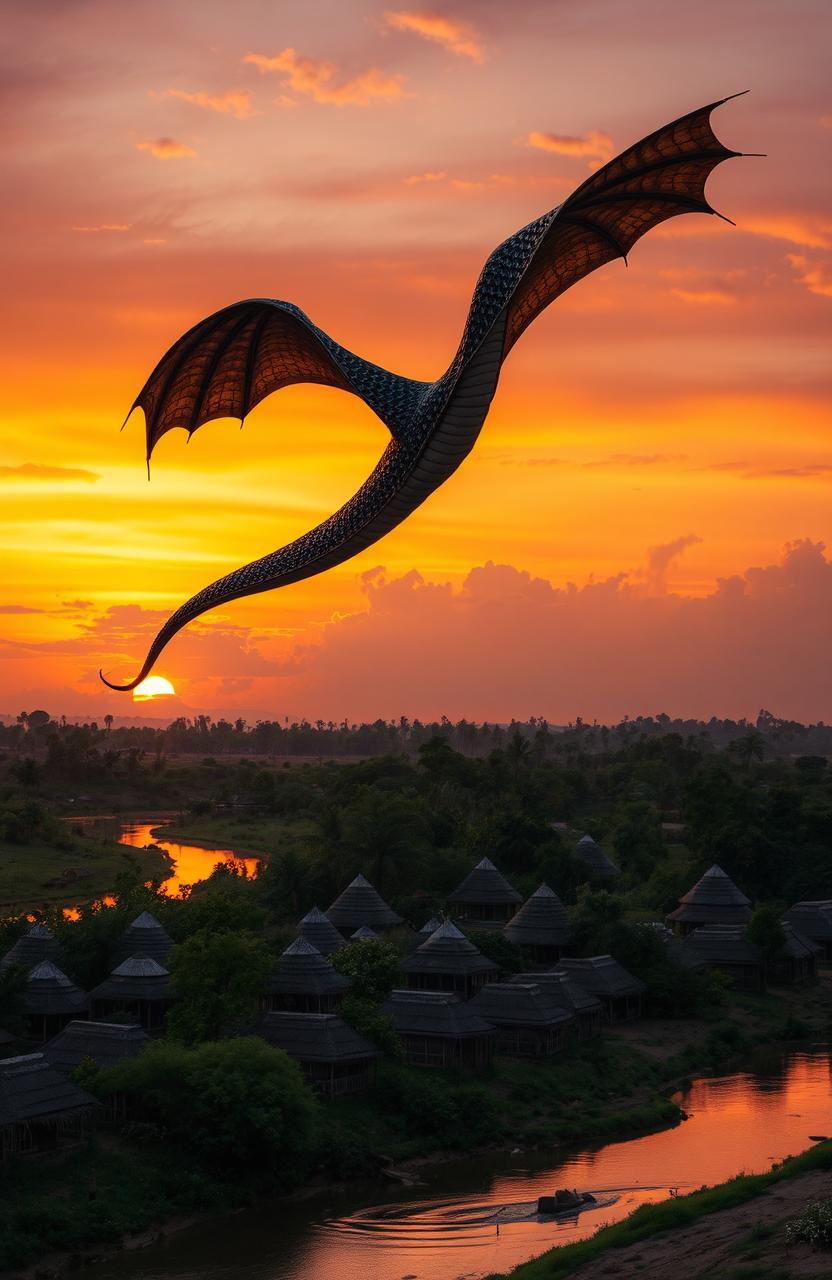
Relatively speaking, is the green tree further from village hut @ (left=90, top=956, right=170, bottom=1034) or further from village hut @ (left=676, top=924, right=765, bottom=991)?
village hut @ (left=676, top=924, right=765, bottom=991)

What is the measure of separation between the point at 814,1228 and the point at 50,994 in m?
15.8

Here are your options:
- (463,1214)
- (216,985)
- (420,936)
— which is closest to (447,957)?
(420,936)

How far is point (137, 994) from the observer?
28.3 m

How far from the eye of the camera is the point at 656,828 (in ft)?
186

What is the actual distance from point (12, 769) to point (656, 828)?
39.1 metres

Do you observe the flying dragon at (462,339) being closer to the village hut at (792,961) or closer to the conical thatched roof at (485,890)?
the conical thatched roof at (485,890)

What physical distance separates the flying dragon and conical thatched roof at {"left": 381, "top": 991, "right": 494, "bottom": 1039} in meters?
17.9

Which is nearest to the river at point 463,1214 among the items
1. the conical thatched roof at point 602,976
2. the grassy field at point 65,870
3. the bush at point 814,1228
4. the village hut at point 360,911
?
the bush at point 814,1228

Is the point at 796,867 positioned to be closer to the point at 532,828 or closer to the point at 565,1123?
the point at 532,828

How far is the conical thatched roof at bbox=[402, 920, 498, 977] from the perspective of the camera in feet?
108

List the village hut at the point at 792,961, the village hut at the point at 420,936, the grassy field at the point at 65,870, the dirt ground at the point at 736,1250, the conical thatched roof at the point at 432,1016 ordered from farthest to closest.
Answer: the grassy field at the point at 65,870 < the village hut at the point at 792,961 < the village hut at the point at 420,936 < the conical thatched roof at the point at 432,1016 < the dirt ground at the point at 736,1250

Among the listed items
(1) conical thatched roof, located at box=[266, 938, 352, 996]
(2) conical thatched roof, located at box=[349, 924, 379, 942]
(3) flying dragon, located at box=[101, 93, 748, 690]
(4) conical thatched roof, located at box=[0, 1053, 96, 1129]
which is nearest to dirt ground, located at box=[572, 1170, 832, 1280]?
(4) conical thatched roof, located at box=[0, 1053, 96, 1129]

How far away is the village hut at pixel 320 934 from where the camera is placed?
3388cm

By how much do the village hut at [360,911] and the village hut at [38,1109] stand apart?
1498 cm
